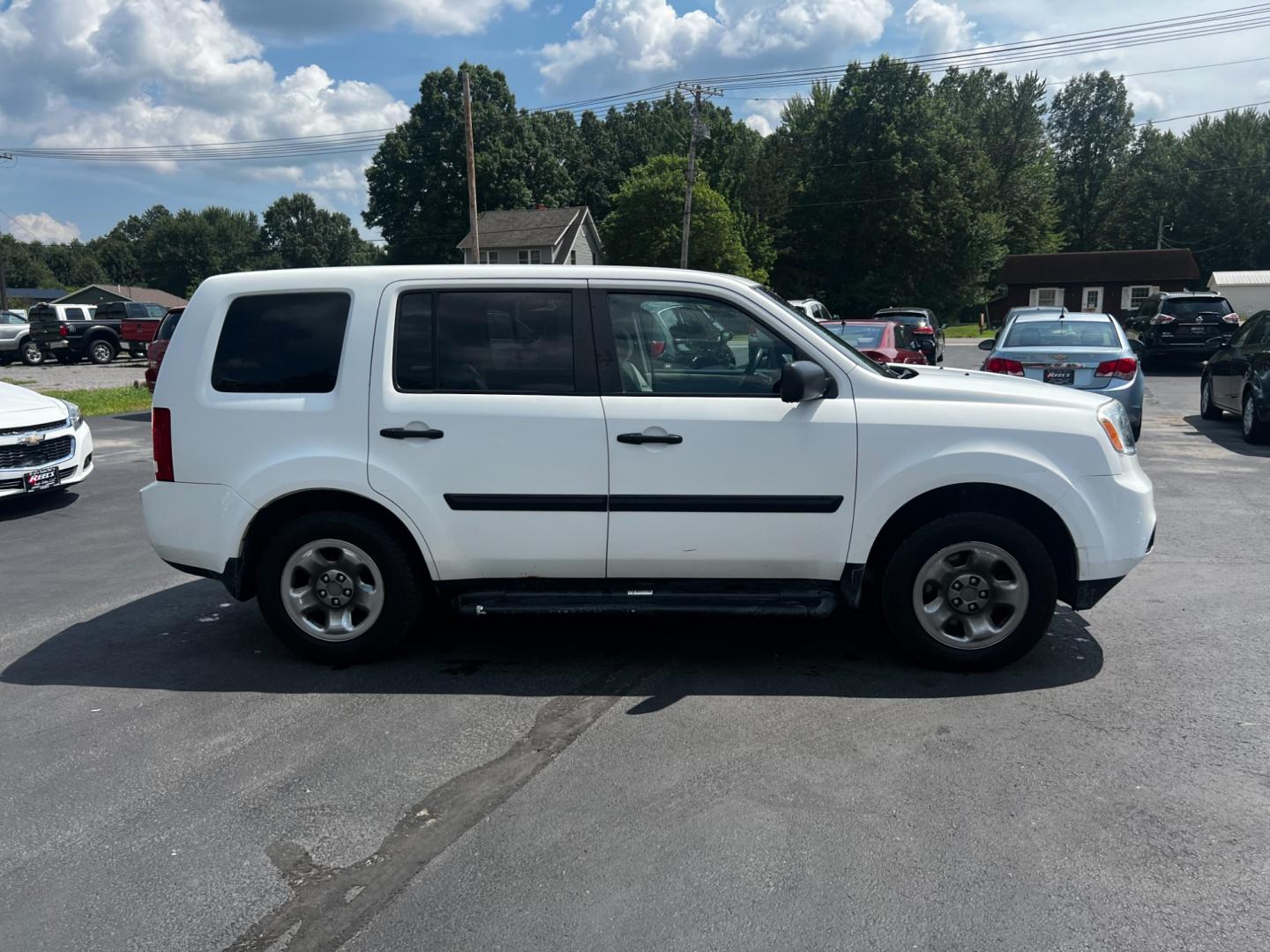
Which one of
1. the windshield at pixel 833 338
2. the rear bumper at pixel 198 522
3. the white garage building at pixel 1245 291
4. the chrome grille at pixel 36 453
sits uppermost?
the white garage building at pixel 1245 291

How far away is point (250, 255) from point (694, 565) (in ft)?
441

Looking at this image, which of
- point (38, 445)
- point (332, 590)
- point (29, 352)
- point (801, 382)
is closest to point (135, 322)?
point (29, 352)

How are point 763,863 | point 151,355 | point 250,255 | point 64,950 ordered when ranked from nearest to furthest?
point 64,950, point 763,863, point 151,355, point 250,255

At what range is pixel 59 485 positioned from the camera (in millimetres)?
9289

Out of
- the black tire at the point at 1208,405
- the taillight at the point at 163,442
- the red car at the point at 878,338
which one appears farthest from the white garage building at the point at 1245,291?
the taillight at the point at 163,442

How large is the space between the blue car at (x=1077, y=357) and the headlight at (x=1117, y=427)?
17.5ft

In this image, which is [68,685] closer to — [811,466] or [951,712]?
[811,466]

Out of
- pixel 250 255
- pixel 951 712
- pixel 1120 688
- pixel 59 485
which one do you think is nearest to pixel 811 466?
pixel 951 712

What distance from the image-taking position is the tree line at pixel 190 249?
11848 centimetres

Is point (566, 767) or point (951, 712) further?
point (951, 712)

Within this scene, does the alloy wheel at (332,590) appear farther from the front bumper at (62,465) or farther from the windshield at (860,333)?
the windshield at (860,333)

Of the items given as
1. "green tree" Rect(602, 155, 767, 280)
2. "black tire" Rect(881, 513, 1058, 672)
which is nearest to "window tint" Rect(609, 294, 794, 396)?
"black tire" Rect(881, 513, 1058, 672)

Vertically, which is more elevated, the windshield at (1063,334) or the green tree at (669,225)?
the green tree at (669,225)

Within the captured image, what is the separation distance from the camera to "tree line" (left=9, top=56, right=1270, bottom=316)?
55844 mm
